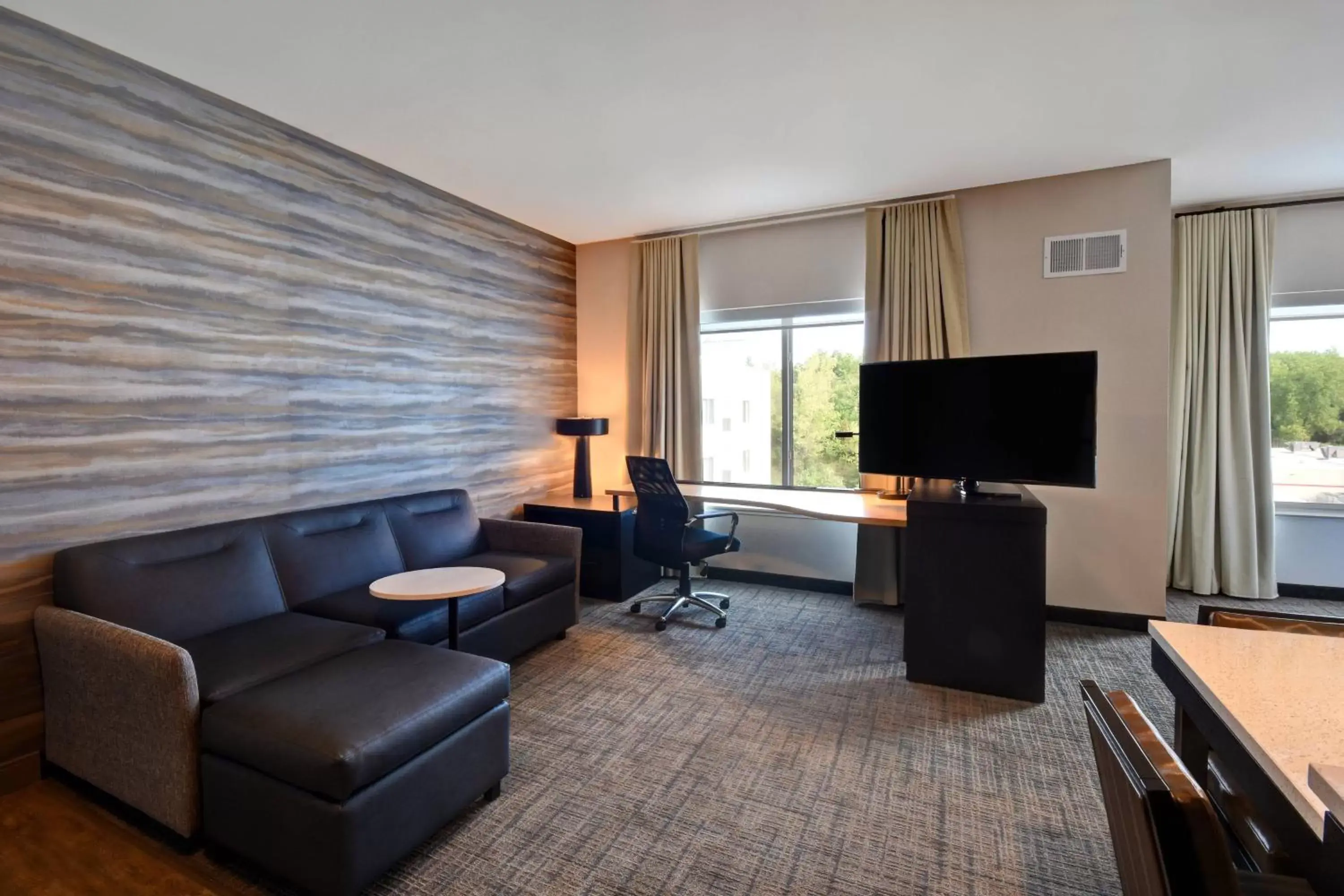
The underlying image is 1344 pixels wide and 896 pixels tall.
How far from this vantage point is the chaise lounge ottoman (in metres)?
1.56

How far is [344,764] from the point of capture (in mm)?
1541

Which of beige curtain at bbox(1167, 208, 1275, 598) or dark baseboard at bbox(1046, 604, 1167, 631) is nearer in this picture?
dark baseboard at bbox(1046, 604, 1167, 631)

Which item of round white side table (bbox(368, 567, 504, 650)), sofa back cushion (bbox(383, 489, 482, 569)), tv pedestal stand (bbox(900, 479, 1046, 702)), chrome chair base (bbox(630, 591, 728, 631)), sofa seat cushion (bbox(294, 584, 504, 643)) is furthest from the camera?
chrome chair base (bbox(630, 591, 728, 631))

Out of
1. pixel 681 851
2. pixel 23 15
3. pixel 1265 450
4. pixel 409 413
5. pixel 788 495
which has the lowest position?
pixel 681 851

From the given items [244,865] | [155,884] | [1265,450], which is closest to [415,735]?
[244,865]

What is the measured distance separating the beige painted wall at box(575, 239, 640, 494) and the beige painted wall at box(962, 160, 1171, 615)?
253 centimetres

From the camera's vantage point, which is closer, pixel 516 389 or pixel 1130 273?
pixel 1130 273

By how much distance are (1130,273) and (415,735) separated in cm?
429

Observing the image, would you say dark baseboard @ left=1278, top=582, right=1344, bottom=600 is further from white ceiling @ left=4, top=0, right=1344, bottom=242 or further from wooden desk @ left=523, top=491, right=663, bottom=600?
wooden desk @ left=523, top=491, right=663, bottom=600

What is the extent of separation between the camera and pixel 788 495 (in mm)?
4074

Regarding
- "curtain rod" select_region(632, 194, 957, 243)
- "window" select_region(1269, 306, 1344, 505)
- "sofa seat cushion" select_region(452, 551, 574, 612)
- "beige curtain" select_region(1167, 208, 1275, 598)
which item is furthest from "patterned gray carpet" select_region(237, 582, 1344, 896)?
"curtain rod" select_region(632, 194, 957, 243)

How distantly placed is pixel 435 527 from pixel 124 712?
1641mm

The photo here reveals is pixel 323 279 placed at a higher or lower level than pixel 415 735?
higher

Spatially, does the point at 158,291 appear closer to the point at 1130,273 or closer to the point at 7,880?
the point at 7,880
